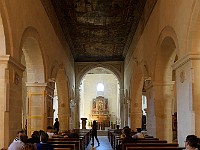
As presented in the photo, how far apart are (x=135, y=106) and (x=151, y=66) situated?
8.93 m

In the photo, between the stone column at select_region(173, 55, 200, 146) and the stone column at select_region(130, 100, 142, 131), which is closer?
the stone column at select_region(173, 55, 200, 146)

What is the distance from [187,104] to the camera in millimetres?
9352

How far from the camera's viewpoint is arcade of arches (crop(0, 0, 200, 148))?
8.78 meters

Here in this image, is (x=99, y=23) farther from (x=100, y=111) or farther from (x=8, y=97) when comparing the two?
(x=100, y=111)

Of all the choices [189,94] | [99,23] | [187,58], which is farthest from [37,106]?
[99,23]

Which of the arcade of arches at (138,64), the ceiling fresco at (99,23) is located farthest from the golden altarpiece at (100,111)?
Answer: the arcade of arches at (138,64)

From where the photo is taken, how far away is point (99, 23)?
19688 mm

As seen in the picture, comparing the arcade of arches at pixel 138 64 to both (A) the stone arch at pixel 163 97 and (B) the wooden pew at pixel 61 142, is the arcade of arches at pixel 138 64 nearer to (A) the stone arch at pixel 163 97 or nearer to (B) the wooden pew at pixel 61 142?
(A) the stone arch at pixel 163 97

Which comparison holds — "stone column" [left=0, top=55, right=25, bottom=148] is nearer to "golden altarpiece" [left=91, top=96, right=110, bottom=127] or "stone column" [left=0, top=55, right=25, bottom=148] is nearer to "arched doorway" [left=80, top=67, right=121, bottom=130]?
"arched doorway" [left=80, top=67, right=121, bottom=130]

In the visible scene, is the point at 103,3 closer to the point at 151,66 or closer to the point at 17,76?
the point at 151,66

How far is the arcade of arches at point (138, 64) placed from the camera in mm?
8781

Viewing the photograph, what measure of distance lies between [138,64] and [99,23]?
3.14 metres

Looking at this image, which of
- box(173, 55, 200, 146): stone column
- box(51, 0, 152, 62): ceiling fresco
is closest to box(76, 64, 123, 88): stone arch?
box(51, 0, 152, 62): ceiling fresco

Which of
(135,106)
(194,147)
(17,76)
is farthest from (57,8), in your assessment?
(194,147)
